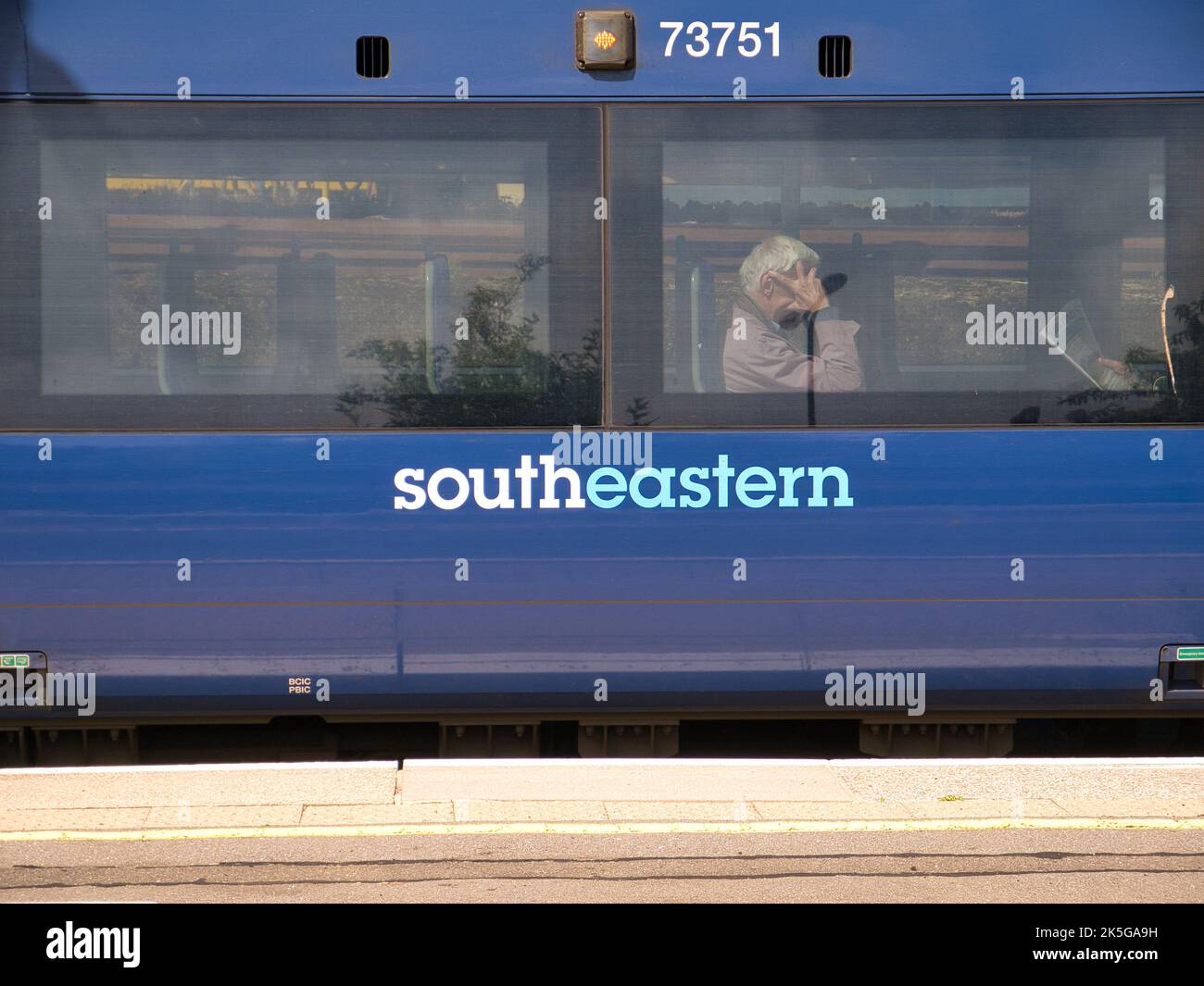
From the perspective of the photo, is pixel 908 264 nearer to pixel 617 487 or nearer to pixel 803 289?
pixel 803 289

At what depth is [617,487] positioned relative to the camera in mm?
5508

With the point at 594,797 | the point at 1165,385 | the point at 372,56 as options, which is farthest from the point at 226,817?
the point at 1165,385

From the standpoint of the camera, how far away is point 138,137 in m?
5.43

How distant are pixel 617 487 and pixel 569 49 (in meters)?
1.72

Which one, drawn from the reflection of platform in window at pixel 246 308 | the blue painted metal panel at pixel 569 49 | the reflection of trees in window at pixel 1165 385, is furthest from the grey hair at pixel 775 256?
the reflection of platform in window at pixel 246 308

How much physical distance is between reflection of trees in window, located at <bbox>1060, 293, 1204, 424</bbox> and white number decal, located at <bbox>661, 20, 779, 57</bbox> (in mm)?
1871

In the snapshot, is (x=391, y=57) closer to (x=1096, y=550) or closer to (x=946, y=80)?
(x=946, y=80)

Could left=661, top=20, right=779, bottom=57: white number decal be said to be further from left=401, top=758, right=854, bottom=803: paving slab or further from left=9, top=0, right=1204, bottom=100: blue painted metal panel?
left=401, top=758, right=854, bottom=803: paving slab

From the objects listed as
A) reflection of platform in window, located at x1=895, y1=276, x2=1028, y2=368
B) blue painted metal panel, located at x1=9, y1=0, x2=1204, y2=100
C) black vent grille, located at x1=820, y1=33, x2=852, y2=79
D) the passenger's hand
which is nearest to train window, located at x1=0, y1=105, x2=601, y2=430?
blue painted metal panel, located at x1=9, y1=0, x2=1204, y2=100

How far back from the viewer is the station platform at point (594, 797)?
5.27 meters

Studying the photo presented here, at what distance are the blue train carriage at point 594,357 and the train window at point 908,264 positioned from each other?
0.01 metres

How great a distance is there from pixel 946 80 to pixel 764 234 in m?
0.93

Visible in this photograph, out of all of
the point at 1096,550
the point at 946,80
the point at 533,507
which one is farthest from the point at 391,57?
the point at 1096,550
